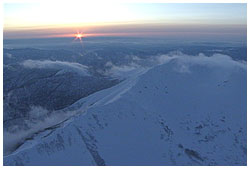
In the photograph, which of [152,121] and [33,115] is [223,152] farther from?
[33,115]

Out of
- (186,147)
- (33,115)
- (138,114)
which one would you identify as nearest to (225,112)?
(186,147)

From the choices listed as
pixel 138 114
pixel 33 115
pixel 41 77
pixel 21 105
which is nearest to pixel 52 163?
pixel 138 114

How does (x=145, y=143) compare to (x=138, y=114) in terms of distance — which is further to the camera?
(x=138, y=114)

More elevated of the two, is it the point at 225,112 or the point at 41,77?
the point at 225,112

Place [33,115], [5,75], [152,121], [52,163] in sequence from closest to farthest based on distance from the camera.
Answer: [52,163] → [152,121] → [33,115] → [5,75]

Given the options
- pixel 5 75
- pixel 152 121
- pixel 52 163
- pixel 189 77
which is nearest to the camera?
pixel 52 163

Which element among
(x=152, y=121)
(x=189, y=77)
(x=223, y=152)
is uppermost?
(x=189, y=77)
